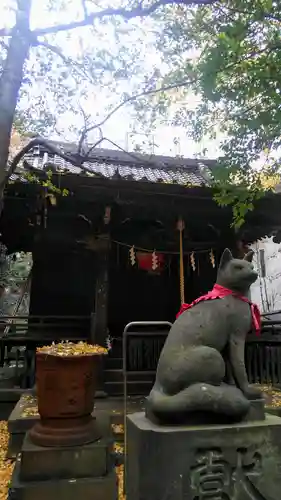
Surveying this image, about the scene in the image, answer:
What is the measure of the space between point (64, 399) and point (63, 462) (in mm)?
649

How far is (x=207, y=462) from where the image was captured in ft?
9.14

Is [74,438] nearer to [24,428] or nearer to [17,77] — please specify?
[24,428]

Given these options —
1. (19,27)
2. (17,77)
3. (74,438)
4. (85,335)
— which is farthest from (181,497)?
(85,335)

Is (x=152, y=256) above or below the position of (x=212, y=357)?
above

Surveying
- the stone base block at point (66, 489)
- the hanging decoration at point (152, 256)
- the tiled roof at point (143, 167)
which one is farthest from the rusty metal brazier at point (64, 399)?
the tiled roof at point (143, 167)

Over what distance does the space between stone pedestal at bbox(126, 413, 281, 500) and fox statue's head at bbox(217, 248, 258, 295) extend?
1.14 metres

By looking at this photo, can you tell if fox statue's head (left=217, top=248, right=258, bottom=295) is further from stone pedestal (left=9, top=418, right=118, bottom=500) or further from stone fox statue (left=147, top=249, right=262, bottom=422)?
stone pedestal (left=9, top=418, right=118, bottom=500)

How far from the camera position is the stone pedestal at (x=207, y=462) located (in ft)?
8.97

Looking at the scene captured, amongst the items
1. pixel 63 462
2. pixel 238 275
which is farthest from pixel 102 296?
pixel 238 275

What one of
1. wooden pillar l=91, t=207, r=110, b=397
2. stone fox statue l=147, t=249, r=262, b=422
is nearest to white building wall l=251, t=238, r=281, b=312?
wooden pillar l=91, t=207, r=110, b=397

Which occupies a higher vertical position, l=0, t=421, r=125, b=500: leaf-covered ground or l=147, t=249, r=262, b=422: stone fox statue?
l=147, t=249, r=262, b=422: stone fox statue

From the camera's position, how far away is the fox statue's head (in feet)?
11.0

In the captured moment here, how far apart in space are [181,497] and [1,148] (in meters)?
3.97

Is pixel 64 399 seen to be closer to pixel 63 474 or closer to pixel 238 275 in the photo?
pixel 63 474
